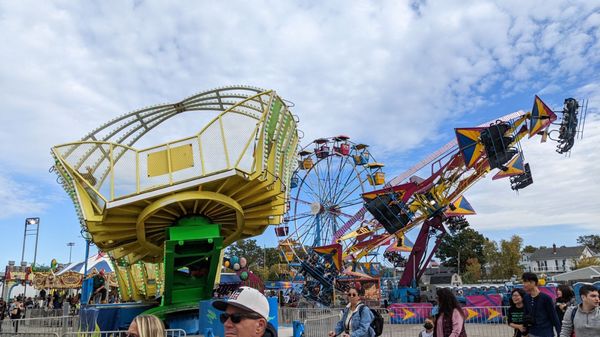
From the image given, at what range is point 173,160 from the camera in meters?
10.8

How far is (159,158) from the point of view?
10.9 metres

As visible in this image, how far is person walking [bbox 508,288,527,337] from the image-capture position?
5582 millimetres

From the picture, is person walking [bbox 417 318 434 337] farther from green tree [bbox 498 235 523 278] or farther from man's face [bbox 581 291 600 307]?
green tree [bbox 498 235 523 278]

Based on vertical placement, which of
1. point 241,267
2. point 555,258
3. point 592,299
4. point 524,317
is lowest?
point 524,317

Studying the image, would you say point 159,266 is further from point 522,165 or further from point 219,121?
point 522,165

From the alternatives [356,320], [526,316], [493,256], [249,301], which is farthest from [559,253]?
[249,301]

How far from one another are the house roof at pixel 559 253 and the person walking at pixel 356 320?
9062 centimetres

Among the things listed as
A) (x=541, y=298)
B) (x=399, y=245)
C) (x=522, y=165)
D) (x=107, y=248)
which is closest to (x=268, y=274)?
(x=399, y=245)

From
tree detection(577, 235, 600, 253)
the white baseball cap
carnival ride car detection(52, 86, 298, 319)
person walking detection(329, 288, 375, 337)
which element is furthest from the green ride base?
tree detection(577, 235, 600, 253)

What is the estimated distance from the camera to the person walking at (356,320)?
5121 mm

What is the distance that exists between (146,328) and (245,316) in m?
0.70

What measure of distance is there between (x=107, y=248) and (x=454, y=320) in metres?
10.2

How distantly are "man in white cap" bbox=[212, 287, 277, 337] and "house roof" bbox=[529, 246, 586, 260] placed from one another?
93695mm

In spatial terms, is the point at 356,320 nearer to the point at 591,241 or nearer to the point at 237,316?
the point at 237,316
